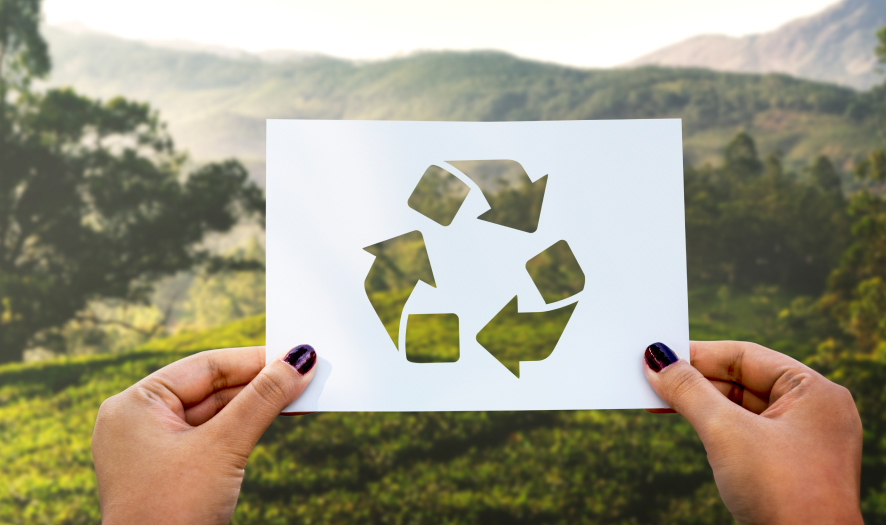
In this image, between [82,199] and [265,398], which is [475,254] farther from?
[82,199]

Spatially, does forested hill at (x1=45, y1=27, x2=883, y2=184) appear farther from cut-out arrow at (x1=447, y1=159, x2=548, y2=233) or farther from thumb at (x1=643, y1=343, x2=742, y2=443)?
thumb at (x1=643, y1=343, x2=742, y2=443)

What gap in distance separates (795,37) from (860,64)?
66cm

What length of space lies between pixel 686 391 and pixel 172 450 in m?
1.17

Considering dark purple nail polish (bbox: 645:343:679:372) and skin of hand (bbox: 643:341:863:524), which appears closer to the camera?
skin of hand (bbox: 643:341:863:524)

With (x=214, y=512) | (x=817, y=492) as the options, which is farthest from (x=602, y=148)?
(x=214, y=512)

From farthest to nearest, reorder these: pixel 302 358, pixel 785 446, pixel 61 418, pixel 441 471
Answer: pixel 61 418 < pixel 441 471 < pixel 302 358 < pixel 785 446

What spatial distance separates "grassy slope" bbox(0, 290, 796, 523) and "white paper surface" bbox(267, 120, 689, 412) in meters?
2.69

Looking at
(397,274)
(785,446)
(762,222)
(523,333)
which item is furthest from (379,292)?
(785,446)

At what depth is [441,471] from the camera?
3.94 m

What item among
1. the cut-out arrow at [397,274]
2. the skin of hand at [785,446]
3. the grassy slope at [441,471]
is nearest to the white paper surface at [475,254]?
the skin of hand at [785,446]

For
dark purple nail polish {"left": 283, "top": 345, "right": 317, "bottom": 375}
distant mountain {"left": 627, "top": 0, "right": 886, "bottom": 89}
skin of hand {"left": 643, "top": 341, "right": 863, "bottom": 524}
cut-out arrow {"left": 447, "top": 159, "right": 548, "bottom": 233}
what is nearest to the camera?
skin of hand {"left": 643, "top": 341, "right": 863, "bottom": 524}

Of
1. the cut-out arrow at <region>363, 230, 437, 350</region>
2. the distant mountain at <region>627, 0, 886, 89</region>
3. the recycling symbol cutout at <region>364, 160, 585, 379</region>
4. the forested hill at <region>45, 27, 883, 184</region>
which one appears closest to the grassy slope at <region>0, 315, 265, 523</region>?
the cut-out arrow at <region>363, 230, 437, 350</region>

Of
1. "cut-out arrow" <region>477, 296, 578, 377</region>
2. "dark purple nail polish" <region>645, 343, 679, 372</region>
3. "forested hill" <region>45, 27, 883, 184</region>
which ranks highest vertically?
"forested hill" <region>45, 27, 883, 184</region>

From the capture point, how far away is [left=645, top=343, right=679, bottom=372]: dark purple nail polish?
1.39m
